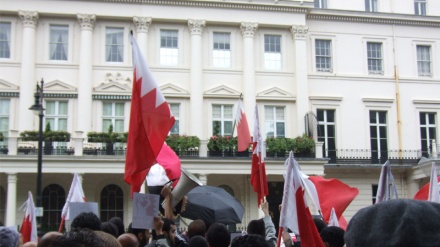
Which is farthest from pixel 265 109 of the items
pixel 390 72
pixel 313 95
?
pixel 390 72

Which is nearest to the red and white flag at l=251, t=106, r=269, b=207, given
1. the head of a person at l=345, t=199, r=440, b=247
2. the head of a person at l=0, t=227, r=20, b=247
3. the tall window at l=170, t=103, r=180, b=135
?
the head of a person at l=0, t=227, r=20, b=247

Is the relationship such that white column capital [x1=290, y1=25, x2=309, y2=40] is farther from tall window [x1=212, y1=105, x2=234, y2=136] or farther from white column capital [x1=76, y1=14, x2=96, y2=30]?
white column capital [x1=76, y1=14, x2=96, y2=30]

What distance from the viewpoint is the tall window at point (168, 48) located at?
29297mm

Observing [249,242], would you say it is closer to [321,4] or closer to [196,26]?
[196,26]

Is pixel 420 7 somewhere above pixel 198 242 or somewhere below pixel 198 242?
above

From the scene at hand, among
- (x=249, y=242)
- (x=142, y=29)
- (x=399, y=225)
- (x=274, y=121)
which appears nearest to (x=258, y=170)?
(x=249, y=242)

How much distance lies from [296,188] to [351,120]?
24.7m

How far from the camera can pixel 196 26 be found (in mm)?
29094

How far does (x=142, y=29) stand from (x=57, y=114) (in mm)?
5740

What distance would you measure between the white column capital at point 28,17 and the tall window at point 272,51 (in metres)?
11.3

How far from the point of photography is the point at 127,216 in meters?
27.5

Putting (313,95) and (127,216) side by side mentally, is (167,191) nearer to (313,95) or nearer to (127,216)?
(127,216)

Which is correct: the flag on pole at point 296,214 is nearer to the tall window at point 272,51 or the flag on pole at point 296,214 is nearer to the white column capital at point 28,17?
the white column capital at point 28,17

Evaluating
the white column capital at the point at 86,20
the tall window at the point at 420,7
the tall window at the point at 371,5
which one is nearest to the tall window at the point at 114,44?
the white column capital at the point at 86,20
